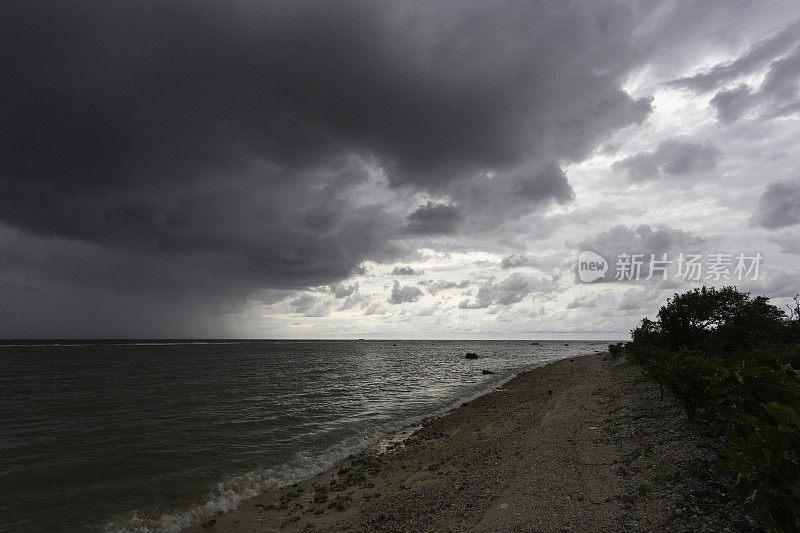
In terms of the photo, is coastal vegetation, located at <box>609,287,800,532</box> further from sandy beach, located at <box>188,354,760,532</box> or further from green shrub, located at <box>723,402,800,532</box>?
sandy beach, located at <box>188,354,760,532</box>

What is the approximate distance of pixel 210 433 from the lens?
63.7 feet

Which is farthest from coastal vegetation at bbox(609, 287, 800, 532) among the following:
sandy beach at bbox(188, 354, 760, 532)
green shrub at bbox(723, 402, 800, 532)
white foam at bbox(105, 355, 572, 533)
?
white foam at bbox(105, 355, 572, 533)

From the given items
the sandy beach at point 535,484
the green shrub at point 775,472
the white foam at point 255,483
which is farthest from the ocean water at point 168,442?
the green shrub at point 775,472

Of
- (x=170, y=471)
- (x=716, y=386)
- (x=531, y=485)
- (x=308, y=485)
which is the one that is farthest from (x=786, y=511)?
(x=170, y=471)

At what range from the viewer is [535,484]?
9.45m

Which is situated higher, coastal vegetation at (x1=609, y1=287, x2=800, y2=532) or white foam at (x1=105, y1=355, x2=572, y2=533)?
coastal vegetation at (x1=609, y1=287, x2=800, y2=532)

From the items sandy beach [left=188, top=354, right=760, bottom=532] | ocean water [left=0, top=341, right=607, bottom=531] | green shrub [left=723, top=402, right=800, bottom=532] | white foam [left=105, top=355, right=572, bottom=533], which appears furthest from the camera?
ocean water [left=0, top=341, right=607, bottom=531]

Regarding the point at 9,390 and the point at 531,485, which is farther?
the point at 9,390

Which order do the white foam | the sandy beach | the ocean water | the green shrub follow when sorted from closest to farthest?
the green shrub → the sandy beach → the white foam → the ocean water

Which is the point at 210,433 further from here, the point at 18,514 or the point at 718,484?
the point at 718,484

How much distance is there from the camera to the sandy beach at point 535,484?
7.31 meters

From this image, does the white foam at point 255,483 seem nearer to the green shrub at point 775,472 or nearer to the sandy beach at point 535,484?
the sandy beach at point 535,484

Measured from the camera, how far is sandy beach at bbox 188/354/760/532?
731 centimetres

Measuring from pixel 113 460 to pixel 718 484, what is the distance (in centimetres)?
2192
